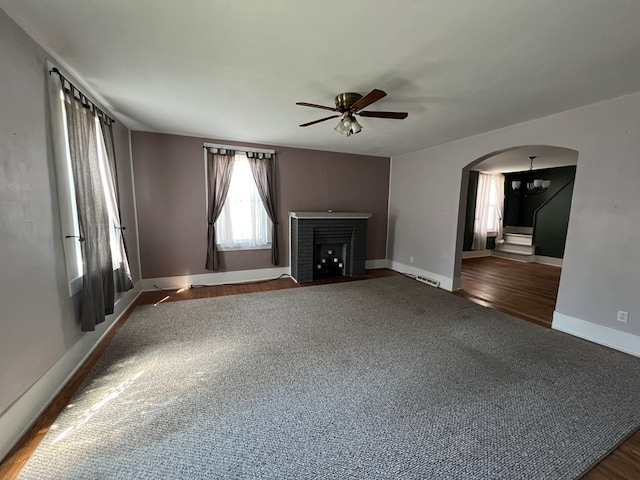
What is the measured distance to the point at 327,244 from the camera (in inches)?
193

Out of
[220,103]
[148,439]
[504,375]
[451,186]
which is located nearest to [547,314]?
[504,375]

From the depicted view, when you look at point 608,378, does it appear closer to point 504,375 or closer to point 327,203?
point 504,375

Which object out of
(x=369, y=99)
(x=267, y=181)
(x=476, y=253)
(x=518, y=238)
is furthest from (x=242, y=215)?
(x=518, y=238)

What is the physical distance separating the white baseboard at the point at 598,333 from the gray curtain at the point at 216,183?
16.1 feet

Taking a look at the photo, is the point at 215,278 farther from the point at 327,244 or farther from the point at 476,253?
the point at 476,253

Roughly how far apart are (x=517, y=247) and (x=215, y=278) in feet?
26.0

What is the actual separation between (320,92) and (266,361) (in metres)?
2.57

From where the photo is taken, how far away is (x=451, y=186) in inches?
165

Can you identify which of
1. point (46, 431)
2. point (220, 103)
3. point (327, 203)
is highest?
point (220, 103)

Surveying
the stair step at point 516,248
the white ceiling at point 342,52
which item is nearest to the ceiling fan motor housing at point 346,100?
the white ceiling at point 342,52

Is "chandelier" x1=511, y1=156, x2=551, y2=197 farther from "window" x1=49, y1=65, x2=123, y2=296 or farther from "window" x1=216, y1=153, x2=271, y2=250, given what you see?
"window" x1=49, y1=65, x2=123, y2=296

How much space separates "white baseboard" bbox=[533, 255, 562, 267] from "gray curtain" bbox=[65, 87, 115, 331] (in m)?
9.03

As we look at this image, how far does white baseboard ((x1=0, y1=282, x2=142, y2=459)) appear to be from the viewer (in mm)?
1404

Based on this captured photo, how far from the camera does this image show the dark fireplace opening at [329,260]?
16.1ft
